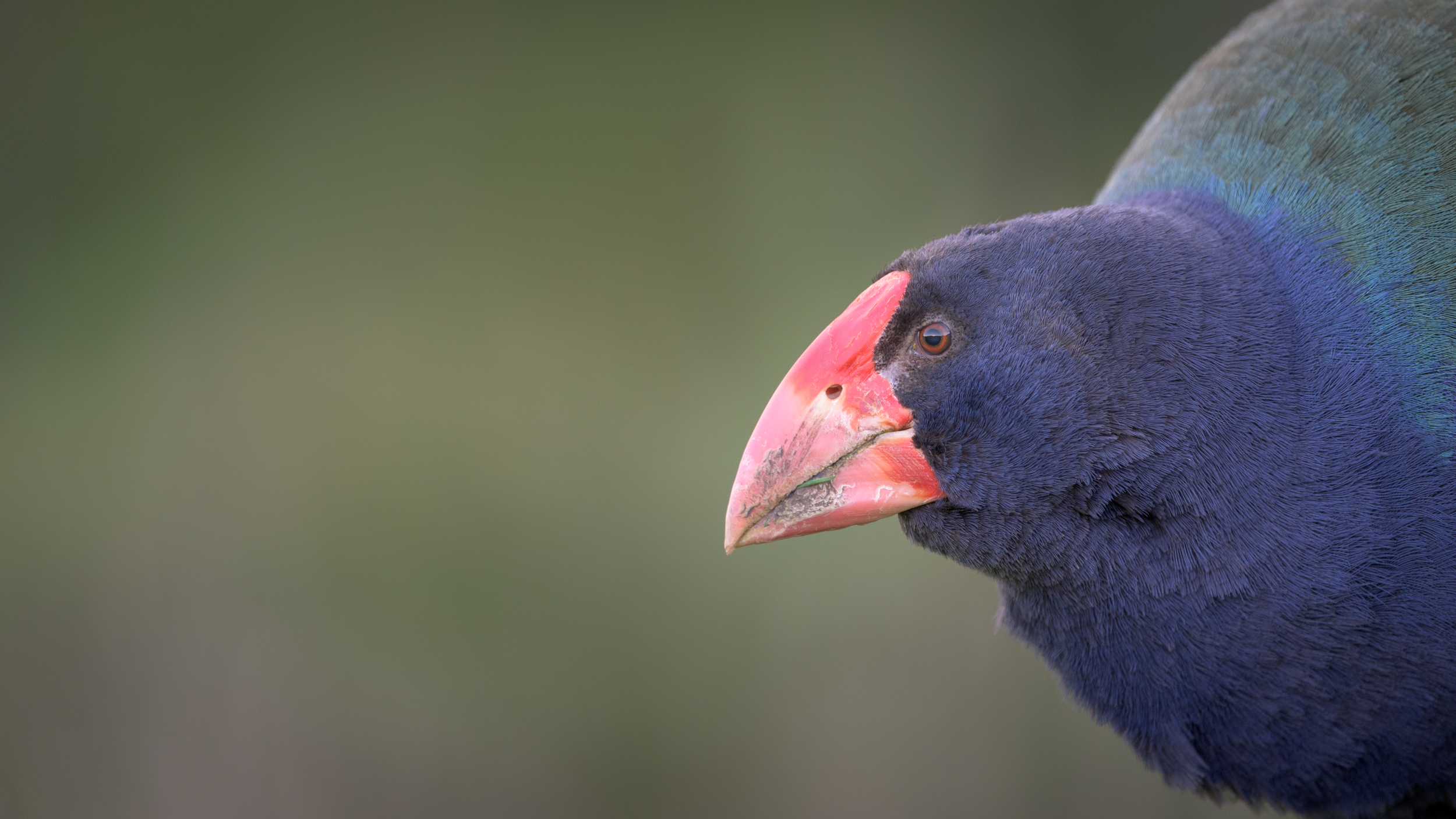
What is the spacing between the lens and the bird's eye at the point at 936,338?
131 cm

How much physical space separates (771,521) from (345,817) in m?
1.96

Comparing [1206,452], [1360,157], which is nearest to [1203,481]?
[1206,452]

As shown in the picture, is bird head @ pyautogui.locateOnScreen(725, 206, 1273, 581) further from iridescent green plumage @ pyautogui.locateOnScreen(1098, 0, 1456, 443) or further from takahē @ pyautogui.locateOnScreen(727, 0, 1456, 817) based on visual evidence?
iridescent green plumage @ pyautogui.locateOnScreen(1098, 0, 1456, 443)

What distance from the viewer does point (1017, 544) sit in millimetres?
1306

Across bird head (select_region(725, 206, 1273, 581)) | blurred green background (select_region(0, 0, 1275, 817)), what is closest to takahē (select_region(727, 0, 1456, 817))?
bird head (select_region(725, 206, 1273, 581))

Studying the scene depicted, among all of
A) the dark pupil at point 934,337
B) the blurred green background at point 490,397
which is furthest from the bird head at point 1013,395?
the blurred green background at point 490,397

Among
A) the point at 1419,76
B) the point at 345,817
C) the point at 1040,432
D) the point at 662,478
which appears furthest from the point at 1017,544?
the point at 345,817

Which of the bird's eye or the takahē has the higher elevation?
the bird's eye

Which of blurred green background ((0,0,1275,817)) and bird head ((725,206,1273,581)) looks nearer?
bird head ((725,206,1273,581))

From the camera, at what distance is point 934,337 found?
1312 millimetres

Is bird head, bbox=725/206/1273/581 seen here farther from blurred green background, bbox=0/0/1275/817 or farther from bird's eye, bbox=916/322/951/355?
blurred green background, bbox=0/0/1275/817

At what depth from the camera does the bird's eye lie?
51.6 inches

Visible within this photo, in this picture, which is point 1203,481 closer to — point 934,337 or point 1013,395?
point 1013,395

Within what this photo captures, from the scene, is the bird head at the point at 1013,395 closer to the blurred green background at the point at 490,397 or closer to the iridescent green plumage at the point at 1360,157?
the iridescent green plumage at the point at 1360,157
